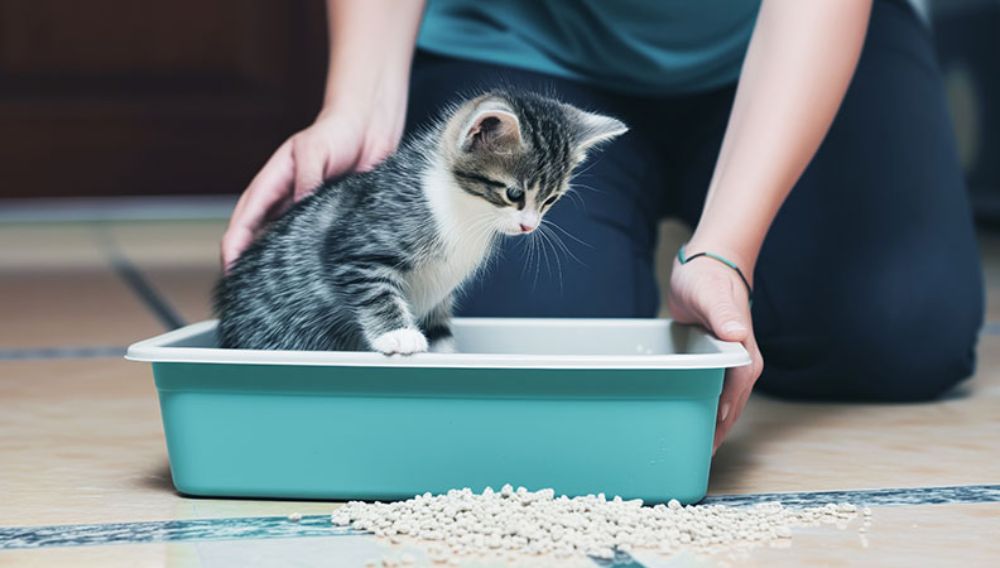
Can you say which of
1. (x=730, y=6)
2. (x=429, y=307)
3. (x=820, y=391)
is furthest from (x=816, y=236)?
(x=429, y=307)

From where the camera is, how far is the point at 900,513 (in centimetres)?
120

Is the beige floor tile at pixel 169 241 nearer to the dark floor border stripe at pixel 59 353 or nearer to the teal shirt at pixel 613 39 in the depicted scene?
the dark floor border stripe at pixel 59 353

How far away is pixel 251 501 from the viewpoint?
1222 millimetres

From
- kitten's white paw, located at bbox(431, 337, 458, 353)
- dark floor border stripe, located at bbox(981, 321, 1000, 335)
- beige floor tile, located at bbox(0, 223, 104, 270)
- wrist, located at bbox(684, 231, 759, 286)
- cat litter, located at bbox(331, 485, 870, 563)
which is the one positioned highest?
wrist, located at bbox(684, 231, 759, 286)

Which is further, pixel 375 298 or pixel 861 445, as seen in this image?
pixel 861 445

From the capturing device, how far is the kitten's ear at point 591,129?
1379mm

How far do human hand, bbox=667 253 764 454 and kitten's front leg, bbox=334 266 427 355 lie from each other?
1.01ft

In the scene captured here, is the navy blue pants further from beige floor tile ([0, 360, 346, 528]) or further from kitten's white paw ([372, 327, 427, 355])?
kitten's white paw ([372, 327, 427, 355])

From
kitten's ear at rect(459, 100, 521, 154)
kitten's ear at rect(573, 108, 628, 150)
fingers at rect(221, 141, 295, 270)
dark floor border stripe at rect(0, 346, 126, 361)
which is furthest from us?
dark floor border stripe at rect(0, 346, 126, 361)

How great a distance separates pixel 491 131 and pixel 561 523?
0.43 metres

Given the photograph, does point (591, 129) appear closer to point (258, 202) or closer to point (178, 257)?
point (258, 202)

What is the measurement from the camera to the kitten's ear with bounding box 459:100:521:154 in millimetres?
1260

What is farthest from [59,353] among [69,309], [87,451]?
[87,451]

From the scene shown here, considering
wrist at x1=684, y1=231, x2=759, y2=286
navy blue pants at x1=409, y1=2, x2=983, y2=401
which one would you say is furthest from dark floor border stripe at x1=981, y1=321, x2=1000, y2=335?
wrist at x1=684, y1=231, x2=759, y2=286
